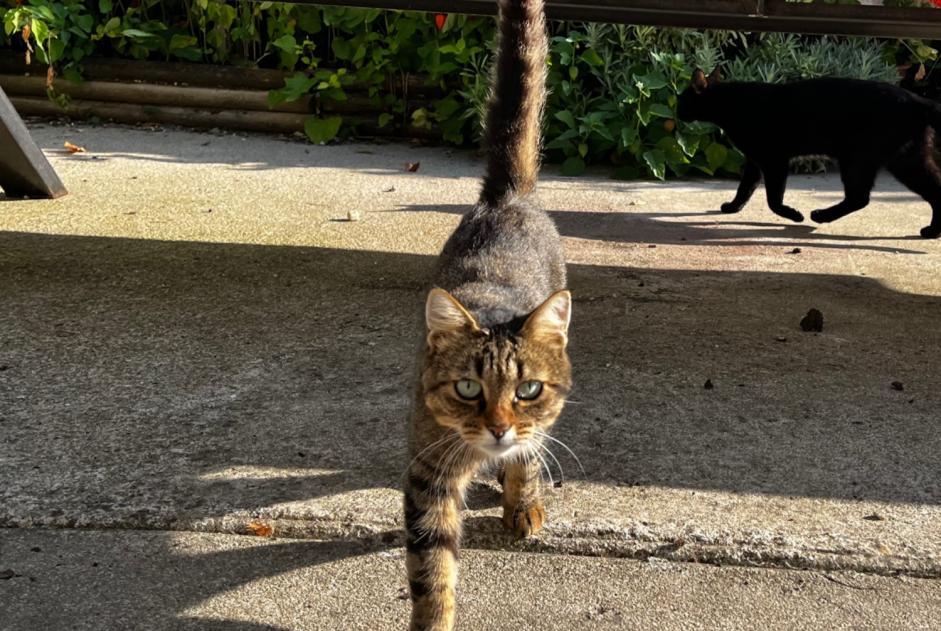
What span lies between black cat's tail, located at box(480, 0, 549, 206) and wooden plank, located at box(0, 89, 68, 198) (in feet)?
9.01

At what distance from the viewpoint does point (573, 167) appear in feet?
23.0

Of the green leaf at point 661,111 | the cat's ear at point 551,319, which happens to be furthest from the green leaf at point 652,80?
the cat's ear at point 551,319

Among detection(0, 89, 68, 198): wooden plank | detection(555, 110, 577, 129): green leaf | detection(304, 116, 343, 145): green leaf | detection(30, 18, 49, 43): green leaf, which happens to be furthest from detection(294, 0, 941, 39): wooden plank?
detection(30, 18, 49, 43): green leaf

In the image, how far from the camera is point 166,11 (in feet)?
27.5

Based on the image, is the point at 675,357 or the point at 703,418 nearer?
the point at 703,418

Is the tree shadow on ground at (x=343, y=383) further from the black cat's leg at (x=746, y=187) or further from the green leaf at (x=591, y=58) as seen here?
the green leaf at (x=591, y=58)

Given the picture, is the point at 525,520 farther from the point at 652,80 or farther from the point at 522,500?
→ the point at 652,80

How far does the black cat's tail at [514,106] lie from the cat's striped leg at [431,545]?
1271mm

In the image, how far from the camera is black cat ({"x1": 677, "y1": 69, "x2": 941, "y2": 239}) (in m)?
5.54

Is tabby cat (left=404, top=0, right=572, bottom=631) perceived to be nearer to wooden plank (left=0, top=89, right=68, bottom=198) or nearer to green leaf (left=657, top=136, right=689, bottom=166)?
wooden plank (left=0, top=89, right=68, bottom=198)

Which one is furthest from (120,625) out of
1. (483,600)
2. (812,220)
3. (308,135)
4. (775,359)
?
(308,135)

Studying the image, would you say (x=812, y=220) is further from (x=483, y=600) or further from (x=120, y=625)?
(x=120, y=625)

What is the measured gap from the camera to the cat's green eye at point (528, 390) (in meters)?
2.43

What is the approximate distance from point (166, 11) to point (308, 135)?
1816mm
